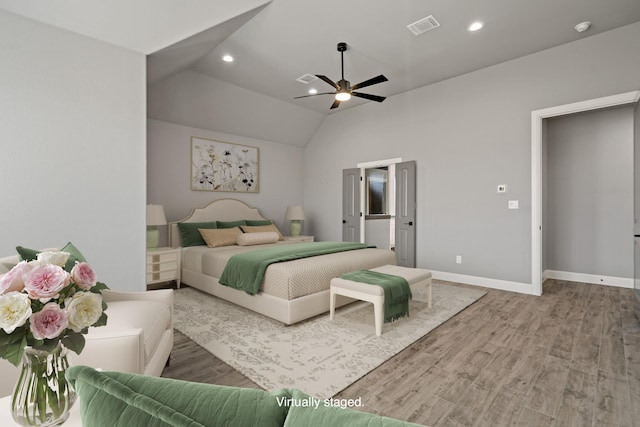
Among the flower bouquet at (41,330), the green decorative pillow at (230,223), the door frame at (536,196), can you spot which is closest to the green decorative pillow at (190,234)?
the green decorative pillow at (230,223)

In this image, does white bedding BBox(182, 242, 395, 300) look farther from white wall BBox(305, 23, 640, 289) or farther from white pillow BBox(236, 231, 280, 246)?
white wall BBox(305, 23, 640, 289)

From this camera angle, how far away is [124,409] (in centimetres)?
43

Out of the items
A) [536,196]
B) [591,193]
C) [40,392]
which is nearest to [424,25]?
[536,196]

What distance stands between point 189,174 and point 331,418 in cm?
537

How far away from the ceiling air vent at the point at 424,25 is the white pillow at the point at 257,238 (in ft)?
11.4

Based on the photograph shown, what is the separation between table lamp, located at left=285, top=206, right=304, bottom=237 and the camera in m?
6.25

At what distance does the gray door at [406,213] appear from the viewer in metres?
5.14

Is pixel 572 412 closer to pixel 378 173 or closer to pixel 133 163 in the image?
pixel 133 163

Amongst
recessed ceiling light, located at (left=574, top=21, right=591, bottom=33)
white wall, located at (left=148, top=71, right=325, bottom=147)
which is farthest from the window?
recessed ceiling light, located at (left=574, top=21, right=591, bottom=33)

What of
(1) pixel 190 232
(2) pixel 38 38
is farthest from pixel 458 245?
(2) pixel 38 38

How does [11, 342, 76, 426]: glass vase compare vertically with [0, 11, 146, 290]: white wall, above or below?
below

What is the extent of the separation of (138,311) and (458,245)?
424 cm

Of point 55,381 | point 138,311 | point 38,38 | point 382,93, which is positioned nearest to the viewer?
point 55,381

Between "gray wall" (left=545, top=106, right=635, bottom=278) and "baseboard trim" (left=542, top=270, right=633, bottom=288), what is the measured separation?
0.06 metres
